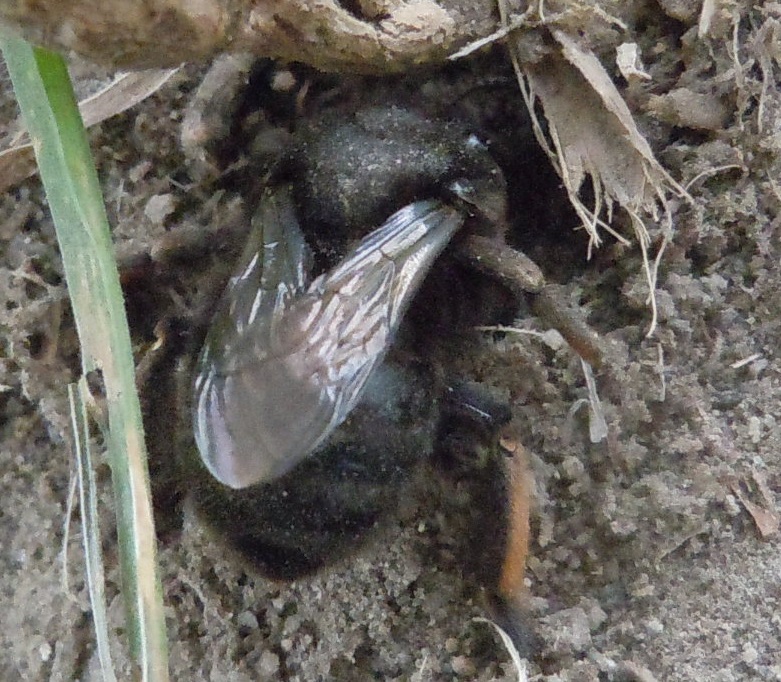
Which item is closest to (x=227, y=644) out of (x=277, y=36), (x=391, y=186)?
(x=391, y=186)

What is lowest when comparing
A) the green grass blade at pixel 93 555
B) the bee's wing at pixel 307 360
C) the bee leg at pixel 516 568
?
the bee leg at pixel 516 568

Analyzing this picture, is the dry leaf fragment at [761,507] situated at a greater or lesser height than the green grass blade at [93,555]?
lesser

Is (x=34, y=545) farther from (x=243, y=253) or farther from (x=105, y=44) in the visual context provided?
(x=105, y=44)

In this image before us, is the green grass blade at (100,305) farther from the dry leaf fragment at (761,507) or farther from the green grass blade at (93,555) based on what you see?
the dry leaf fragment at (761,507)

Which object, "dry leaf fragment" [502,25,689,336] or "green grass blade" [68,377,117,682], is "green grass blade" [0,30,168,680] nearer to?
"green grass blade" [68,377,117,682]

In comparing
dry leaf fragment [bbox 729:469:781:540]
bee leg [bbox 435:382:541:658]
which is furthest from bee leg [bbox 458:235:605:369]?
dry leaf fragment [bbox 729:469:781:540]

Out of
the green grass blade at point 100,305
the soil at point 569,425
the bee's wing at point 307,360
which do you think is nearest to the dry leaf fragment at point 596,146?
the soil at point 569,425

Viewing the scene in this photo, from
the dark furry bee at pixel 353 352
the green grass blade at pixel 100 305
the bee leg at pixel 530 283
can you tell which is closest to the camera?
the green grass blade at pixel 100 305

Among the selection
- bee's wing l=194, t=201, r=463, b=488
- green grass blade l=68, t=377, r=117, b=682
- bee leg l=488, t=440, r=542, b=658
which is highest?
bee's wing l=194, t=201, r=463, b=488
